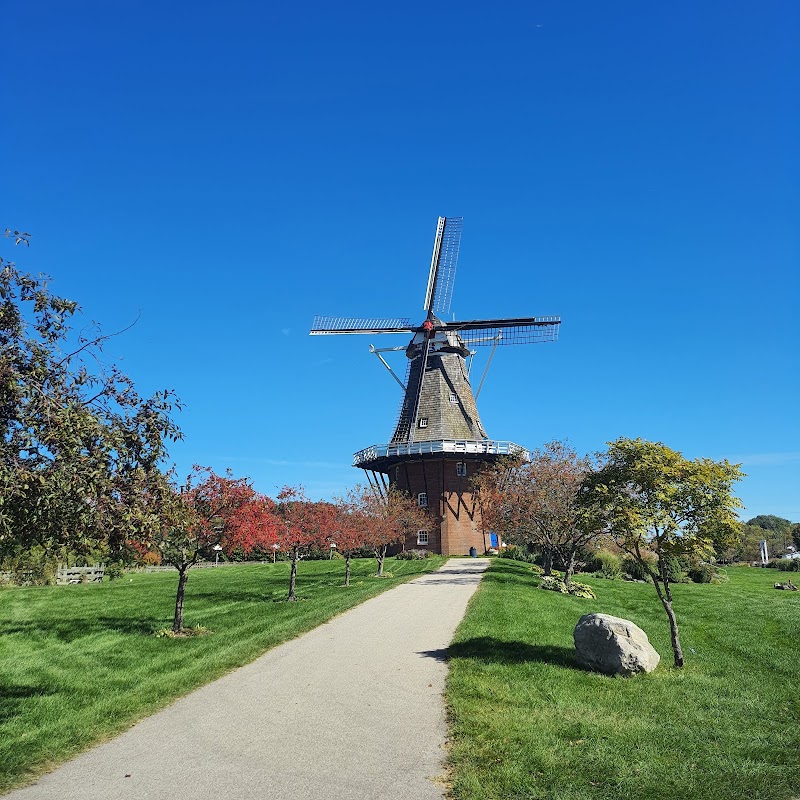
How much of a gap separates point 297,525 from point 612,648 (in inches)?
698

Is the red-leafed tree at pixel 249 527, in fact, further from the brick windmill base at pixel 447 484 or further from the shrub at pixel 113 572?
the brick windmill base at pixel 447 484

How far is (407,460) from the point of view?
53906 millimetres

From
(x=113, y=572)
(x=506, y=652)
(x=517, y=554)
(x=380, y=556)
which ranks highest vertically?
(x=380, y=556)

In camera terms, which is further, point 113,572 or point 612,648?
point 113,572

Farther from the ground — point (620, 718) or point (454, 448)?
point (454, 448)

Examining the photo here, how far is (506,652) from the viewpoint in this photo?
13406mm

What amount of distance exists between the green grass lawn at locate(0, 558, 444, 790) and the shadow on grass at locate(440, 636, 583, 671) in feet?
15.0

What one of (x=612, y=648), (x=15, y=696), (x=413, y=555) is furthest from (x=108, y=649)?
(x=413, y=555)

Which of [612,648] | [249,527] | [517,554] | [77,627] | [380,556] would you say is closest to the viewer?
[612,648]

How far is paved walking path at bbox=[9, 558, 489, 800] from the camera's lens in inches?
271

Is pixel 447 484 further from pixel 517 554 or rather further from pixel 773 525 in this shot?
pixel 773 525

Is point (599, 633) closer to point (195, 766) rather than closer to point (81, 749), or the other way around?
point (195, 766)

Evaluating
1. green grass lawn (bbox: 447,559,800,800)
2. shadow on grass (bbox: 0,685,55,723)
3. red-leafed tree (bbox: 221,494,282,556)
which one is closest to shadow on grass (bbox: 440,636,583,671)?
green grass lawn (bbox: 447,559,800,800)

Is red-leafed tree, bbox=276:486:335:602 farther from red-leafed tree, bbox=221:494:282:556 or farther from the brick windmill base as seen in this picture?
the brick windmill base
